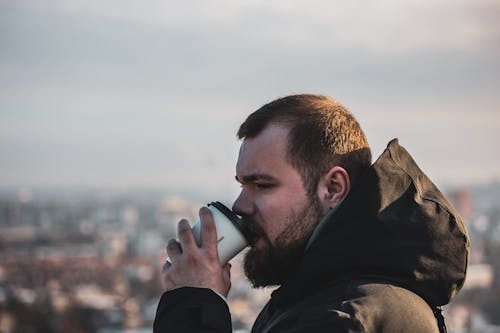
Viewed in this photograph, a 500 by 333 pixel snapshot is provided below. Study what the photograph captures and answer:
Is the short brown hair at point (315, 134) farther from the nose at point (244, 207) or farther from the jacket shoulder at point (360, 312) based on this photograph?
the jacket shoulder at point (360, 312)

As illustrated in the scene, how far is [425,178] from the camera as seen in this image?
1617mm

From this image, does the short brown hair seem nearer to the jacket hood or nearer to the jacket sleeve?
the jacket hood

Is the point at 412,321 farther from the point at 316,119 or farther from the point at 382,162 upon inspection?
the point at 316,119

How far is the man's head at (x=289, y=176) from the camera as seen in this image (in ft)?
5.23

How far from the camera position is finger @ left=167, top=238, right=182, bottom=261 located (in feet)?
5.13

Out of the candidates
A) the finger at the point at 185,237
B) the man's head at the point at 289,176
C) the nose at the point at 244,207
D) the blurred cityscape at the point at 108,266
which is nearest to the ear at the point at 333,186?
the man's head at the point at 289,176

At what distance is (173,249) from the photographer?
5.16 ft

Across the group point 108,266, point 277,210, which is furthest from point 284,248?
point 108,266

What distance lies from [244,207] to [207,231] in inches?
3.8

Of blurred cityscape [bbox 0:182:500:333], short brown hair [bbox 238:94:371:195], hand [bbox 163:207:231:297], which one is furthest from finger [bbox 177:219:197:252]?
blurred cityscape [bbox 0:182:500:333]

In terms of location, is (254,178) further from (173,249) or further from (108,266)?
(108,266)

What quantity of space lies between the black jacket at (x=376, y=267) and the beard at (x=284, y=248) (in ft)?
0.22

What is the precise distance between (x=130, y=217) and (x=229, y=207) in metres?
71.7

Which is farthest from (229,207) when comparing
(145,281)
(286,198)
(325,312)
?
(145,281)
